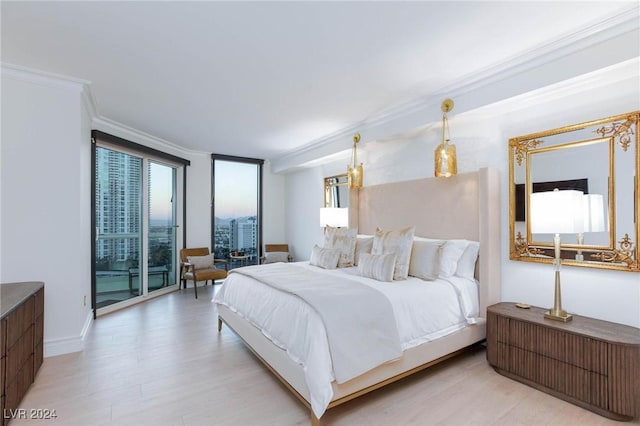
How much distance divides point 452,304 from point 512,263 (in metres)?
0.84

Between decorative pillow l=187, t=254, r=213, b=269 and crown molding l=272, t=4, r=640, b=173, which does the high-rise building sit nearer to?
decorative pillow l=187, t=254, r=213, b=269

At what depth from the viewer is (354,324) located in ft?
6.79

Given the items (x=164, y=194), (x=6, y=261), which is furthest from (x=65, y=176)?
(x=164, y=194)

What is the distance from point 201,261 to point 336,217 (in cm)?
256

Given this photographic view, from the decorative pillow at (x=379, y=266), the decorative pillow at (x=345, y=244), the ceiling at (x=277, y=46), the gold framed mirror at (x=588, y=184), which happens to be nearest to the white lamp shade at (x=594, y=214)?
the gold framed mirror at (x=588, y=184)

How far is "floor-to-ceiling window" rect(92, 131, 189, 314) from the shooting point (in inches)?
165

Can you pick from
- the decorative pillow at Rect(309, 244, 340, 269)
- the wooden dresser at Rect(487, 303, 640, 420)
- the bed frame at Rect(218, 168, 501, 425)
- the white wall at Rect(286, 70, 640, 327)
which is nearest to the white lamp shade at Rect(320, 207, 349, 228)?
the bed frame at Rect(218, 168, 501, 425)

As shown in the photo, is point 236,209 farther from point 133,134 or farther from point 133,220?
point 133,134

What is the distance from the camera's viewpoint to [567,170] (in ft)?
8.61

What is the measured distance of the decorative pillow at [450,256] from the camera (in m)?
2.93

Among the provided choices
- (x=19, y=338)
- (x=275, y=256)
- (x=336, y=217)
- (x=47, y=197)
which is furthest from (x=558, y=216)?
(x=275, y=256)

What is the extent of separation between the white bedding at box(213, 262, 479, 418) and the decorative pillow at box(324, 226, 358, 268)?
0.41 meters

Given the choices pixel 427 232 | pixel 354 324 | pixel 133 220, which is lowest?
pixel 354 324

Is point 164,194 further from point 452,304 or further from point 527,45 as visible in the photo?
point 527,45
